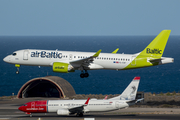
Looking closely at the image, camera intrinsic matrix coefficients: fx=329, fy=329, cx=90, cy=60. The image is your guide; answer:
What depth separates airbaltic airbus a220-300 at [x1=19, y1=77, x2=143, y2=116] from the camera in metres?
59.3

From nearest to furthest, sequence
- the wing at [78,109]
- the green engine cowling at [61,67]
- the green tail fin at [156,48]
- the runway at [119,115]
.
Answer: the runway at [119,115] < the wing at [78,109] < the green engine cowling at [61,67] < the green tail fin at [156,48]

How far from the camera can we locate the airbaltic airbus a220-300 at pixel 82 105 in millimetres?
59344

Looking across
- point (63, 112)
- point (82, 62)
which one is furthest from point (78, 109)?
point (82, 62)

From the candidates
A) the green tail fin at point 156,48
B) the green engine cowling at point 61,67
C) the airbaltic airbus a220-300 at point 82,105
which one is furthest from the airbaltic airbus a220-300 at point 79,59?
the airbaltic airbus a220-300 at point 82,105

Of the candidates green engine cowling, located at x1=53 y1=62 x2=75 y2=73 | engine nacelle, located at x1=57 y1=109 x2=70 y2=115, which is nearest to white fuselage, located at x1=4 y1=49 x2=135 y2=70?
green engine cowling, located at x1=53 y1=62 x2=75 y2=73

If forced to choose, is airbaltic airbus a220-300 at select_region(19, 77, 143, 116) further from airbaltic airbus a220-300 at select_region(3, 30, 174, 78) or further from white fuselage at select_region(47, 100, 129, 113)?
airbaltic airbus a220-300 at select_region(3, 30, 174, 78)

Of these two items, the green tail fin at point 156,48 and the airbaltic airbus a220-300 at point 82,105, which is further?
the green tail fin at point 156,48

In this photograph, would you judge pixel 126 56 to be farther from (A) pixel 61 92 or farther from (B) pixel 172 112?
(A) pixel 61 92

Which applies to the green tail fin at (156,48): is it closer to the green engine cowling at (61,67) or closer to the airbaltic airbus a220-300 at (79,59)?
the airbaltic airbus a220-300 at (79,59)

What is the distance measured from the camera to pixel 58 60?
63969 millimetres

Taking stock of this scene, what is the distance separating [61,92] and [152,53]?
33720 millimetres

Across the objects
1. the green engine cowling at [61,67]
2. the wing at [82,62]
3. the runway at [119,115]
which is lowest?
the runway at [119,115]

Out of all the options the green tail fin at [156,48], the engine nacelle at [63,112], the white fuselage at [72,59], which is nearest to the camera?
the engine nacelle at [63,112]

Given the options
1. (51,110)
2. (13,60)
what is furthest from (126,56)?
(13,60)
